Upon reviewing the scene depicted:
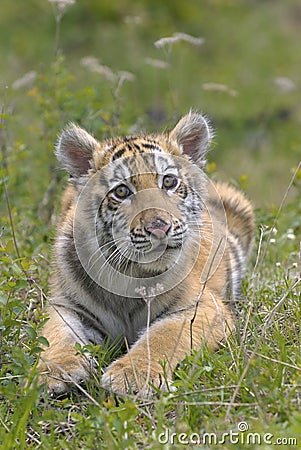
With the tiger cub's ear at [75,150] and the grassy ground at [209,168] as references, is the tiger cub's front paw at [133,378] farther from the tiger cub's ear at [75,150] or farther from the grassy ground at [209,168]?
the tiger cub's ear at [75,150]

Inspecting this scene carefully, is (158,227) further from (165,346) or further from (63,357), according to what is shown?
(63,357)

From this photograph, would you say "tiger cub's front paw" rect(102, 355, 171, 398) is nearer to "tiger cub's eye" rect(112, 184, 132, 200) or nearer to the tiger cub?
the tiger cub

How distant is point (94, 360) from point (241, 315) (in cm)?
107

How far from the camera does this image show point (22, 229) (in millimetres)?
6352

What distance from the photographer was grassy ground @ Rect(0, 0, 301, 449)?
140 inches

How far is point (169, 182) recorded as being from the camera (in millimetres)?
4629

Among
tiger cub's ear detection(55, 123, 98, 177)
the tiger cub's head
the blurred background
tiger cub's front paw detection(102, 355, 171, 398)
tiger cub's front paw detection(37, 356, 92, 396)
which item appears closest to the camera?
tiger cub's front paw detection(102, 355, 171, 398)

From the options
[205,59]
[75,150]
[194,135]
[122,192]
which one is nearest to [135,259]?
[122,192]

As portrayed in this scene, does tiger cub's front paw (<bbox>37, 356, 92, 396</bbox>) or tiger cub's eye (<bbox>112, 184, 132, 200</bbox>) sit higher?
tiger cub's eye (<bbox>112, 184, 132, 200</bbox>)

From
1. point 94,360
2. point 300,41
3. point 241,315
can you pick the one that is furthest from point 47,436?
point 300,41

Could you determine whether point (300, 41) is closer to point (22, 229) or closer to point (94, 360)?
point (22, 229)

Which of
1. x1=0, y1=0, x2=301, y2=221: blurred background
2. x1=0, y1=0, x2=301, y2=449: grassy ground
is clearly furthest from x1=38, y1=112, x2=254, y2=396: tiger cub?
x1=0, y1=0, x2=301, y2=221: blurred background

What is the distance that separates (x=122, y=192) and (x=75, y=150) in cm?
57

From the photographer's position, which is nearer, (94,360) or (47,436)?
(47,436)
